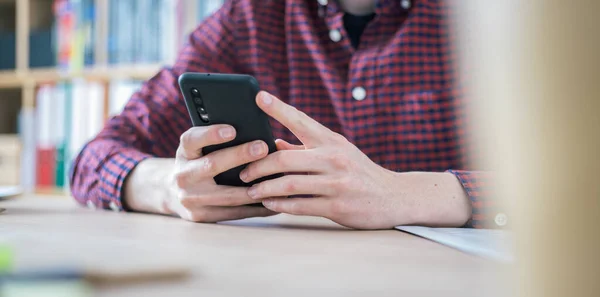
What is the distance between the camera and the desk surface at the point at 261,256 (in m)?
0.25

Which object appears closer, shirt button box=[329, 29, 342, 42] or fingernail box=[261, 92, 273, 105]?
fingernail box=[261, 92, 273, 105]

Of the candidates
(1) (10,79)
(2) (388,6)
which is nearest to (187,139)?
(2) (388,6)

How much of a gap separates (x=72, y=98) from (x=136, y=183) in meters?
1.50

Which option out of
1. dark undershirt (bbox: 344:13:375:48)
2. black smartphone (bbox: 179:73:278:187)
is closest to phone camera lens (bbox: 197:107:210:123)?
black smartphone (bbox: 179:73:278:187)

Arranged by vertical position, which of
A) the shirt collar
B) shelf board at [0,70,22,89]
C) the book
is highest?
the shirt collar

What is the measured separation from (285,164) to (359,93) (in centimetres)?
50

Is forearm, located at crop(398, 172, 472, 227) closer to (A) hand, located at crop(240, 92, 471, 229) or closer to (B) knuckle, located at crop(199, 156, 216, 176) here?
(A) hand, located at crop(240, 92, 471, 229)

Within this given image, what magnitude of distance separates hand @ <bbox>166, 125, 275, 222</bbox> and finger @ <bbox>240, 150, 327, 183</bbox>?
11 millimetres

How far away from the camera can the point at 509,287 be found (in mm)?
105

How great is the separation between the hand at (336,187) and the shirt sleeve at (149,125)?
346 millimetres

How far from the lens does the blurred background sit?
1.98m

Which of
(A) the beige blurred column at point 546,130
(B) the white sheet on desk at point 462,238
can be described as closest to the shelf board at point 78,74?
(B) the white sheet on desk at point 462,238

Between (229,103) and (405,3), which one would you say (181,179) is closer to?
(229,103)

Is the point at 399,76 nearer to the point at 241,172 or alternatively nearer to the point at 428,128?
the point at 428,128
